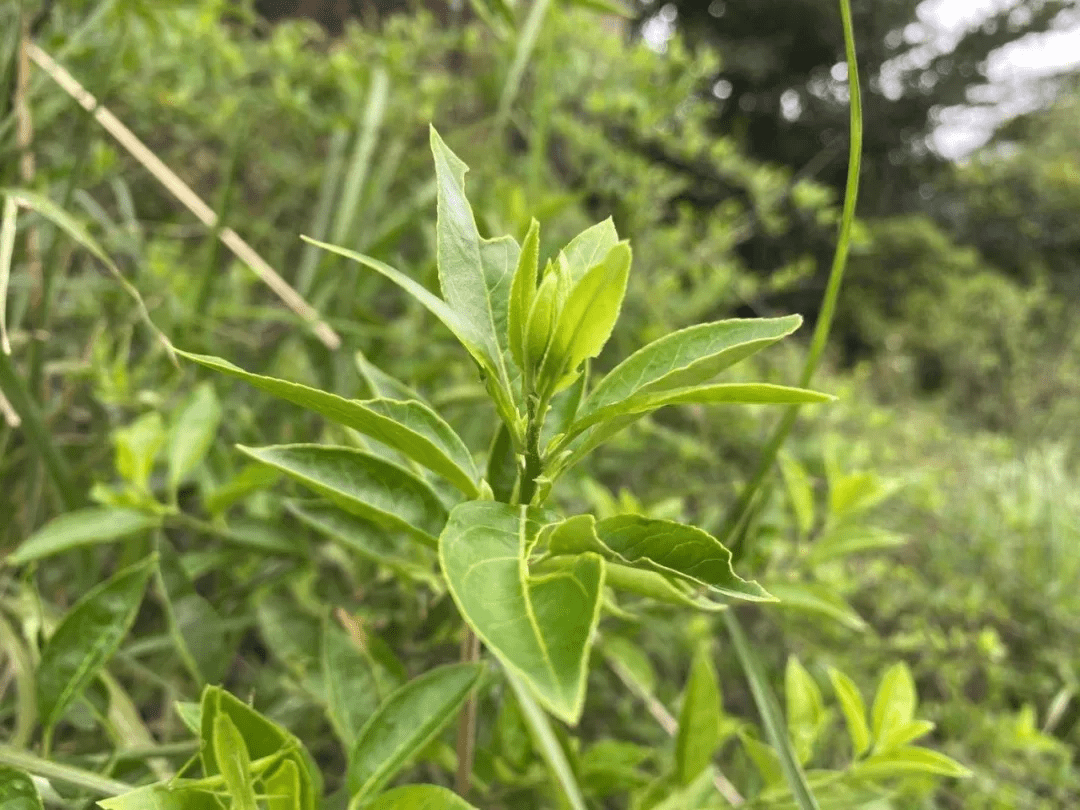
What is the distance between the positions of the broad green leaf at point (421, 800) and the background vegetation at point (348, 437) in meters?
0.12

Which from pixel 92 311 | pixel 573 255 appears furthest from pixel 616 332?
pixel 573 255

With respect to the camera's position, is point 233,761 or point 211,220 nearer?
point 233,761

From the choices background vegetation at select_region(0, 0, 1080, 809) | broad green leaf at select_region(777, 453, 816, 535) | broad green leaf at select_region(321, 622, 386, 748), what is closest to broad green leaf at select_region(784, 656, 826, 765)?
background vegetation at select_region(0, 0, 1080, 809)

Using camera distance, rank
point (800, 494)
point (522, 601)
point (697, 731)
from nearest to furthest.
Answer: point (522, 601) < point (697, 731) < point (800, 494)

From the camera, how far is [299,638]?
485 mm

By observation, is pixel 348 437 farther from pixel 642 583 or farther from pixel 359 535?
pixel 642 583

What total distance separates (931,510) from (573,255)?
981mm

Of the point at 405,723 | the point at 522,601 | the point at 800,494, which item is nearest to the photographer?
the point at 522,601

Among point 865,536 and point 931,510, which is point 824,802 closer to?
point 865,536

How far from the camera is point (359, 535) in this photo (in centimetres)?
40

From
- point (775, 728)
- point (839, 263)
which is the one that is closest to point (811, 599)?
point (775, 728)

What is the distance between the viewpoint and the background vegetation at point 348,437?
51 centimetres

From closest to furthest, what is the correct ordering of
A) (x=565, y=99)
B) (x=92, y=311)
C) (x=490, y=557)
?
(x=490, y=557) < (x=92, y=311) < (x=565, y=99)

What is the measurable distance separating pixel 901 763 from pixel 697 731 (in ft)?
0.31
